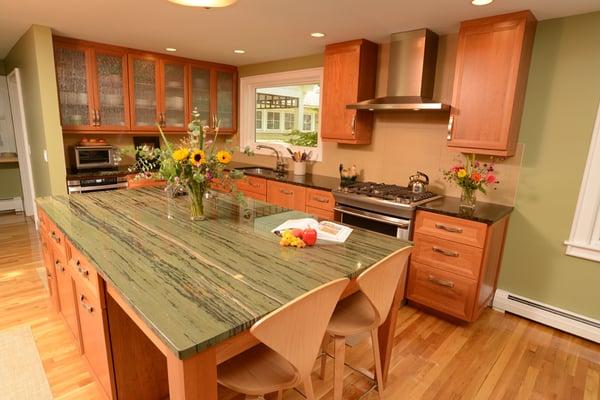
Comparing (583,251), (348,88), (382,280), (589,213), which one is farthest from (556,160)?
(382,280)

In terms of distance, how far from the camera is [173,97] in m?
4.29

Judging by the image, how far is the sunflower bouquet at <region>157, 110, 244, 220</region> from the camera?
1.82 meters

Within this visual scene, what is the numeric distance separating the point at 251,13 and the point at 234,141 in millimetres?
2698

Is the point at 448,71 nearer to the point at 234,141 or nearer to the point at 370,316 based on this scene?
the point at 370,316

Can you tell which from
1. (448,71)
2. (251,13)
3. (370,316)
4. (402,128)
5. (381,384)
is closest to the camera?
(370,316)

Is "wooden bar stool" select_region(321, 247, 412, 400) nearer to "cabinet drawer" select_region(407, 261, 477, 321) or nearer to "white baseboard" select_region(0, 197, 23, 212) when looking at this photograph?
"cabinet drawer" select_region(407, 261, 477, 321)

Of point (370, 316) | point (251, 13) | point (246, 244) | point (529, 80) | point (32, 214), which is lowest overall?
point (32, 214)

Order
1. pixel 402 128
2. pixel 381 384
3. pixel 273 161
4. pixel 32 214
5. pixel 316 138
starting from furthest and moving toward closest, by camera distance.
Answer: pixel 32 214 < pixel 273 161 < pixel 316 138 < pixel 402 128 < pixel 381 384

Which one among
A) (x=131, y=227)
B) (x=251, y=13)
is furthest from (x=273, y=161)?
(x=131, y=227)

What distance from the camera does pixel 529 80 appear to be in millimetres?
2570

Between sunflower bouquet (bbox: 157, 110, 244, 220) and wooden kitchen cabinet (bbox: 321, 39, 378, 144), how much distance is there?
5.61ft

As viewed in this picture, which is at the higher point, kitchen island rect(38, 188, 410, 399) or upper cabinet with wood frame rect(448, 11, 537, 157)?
upper cabinet with wood frame rect(448, 11, 537, 157)

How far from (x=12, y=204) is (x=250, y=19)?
15.8 feet

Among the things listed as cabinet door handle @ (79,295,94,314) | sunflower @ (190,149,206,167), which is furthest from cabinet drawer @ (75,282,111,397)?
sunflower @ (190,149,206,167)
